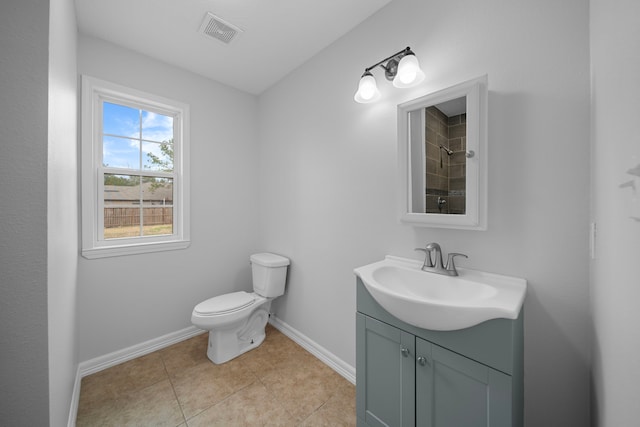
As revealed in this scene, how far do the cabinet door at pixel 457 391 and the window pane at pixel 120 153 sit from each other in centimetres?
250

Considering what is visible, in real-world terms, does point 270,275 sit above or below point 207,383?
above

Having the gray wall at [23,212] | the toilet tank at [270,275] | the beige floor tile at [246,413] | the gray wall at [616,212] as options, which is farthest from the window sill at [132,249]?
the gray wall at [616,212]

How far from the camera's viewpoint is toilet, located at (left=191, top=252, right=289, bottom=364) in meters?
1.86

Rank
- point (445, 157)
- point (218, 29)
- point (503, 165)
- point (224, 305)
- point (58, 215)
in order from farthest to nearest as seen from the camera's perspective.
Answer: point (224, 305) < point (218, 29) < point (445, 157) < point (503, 165) < point (58, 215)

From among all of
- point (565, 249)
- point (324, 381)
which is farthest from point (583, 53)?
point (324, 381)

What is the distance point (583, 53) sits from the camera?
92 cm

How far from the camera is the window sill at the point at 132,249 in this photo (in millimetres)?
1818

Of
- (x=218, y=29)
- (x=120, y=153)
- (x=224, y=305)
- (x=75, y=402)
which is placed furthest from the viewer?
(x=120, y=153)

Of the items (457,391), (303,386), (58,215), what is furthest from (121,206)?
(457,391)

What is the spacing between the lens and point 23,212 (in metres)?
0.66

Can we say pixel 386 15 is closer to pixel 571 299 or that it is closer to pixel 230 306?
pixel 571 299

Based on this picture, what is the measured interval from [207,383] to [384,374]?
130 cm

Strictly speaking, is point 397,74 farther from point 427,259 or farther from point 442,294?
point 442,294

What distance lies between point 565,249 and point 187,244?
2.57 meters
